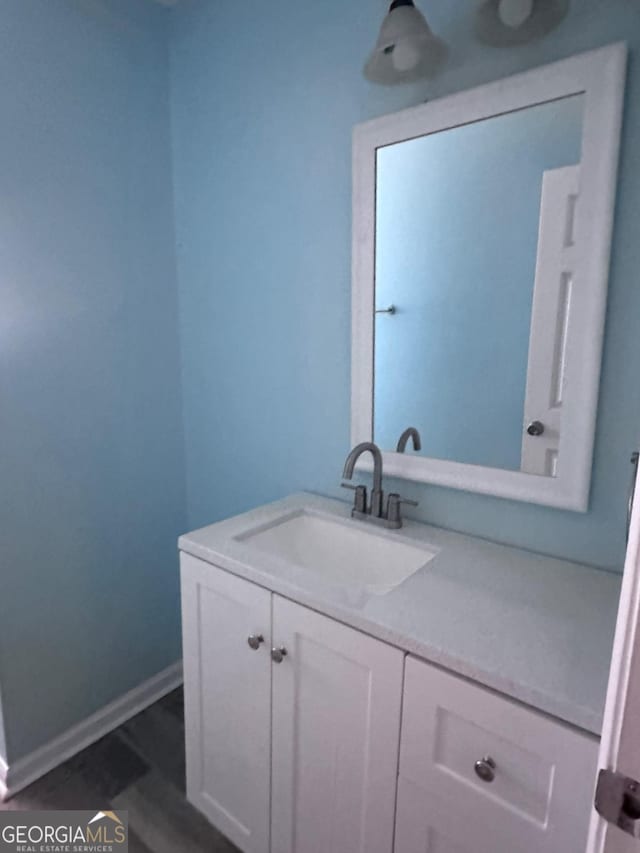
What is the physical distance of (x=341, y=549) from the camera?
136 centimetres

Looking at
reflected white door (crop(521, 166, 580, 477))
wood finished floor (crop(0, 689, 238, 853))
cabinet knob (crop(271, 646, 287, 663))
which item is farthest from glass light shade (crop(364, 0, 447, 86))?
wood finished floor (crop(0, 689, 238, 853))

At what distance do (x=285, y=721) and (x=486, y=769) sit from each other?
47cm

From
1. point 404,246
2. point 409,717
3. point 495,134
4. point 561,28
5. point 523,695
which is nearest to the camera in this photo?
point 523,695

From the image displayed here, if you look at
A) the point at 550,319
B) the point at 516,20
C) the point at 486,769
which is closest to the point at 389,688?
the point at 486,769

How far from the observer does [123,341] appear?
1686 mm

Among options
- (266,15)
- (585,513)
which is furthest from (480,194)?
(266,15)

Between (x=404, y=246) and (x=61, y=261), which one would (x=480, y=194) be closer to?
(x=404, y=246)

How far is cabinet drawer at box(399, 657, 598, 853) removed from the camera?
687 millimetres

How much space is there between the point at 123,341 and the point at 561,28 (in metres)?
1.47

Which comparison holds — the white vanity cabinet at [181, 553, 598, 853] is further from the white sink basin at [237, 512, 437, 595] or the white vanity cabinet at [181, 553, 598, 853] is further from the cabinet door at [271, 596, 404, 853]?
the white sink basin at [237, 512, 437, 595]

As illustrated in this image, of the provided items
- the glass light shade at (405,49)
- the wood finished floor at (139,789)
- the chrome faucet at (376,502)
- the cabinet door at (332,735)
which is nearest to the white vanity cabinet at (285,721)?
the cabinet door at (332,735)

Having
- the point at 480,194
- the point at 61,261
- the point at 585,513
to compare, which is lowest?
the point at 585,513

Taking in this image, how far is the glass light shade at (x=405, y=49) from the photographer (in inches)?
41.7

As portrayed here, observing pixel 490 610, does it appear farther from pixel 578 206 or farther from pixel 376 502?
pixel 578 206
